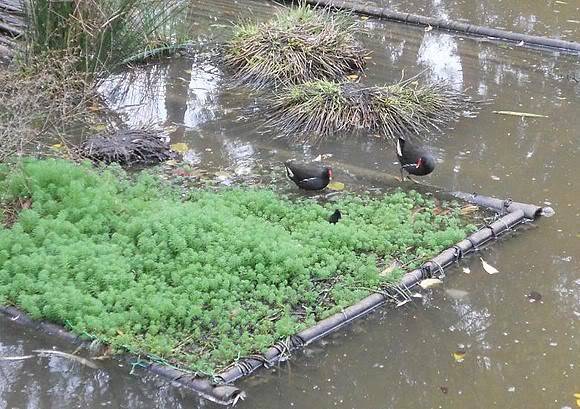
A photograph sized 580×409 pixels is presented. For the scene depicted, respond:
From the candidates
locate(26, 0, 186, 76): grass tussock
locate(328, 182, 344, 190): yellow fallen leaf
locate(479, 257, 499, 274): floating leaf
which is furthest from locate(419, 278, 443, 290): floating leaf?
locate(26, 0, 186, 76): grass tussock

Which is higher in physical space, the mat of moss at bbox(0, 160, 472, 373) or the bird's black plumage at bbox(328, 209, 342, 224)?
the bird's black plumage at bbox(328, 209, 342, 224)

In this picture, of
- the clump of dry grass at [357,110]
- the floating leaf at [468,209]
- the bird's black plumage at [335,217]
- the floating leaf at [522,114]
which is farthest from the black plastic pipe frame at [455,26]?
the bird's black plumage at [335,217]

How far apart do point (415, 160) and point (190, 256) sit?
74.2 inches

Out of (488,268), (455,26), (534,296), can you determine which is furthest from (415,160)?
(455,26)

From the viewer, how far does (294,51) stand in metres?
7.13

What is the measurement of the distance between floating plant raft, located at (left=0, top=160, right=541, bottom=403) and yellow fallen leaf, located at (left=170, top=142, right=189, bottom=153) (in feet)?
2.62

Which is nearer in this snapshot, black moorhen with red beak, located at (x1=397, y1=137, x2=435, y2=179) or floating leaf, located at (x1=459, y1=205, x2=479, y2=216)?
floating leaf, located at (x1=459, y1=205, x2=479, y2=216)

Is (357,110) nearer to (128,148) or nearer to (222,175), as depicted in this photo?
(222,175)

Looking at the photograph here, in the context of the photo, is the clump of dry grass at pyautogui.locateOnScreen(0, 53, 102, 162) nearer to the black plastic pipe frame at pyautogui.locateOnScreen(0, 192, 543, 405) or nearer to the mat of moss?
the mat of moss

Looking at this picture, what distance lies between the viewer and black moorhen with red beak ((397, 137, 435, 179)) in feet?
17.0

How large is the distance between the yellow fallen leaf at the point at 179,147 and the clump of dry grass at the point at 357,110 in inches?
32.6

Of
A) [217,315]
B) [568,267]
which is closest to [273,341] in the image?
[217,315]

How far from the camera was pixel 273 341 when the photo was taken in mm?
3727

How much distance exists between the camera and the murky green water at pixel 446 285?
3.50m
